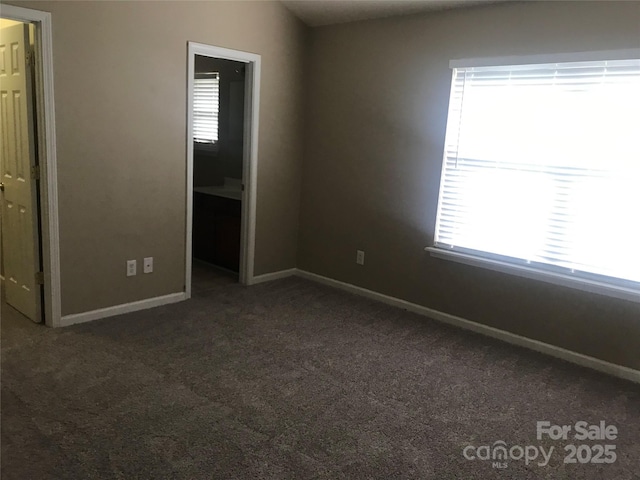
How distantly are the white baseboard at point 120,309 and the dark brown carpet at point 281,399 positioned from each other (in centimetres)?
10

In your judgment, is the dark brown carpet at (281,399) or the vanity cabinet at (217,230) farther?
the vanity cabinet at (217,230)

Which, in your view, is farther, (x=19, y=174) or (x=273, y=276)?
(x=273, y=276)

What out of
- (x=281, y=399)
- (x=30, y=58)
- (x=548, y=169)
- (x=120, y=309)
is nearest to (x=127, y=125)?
(x=30, y=58)

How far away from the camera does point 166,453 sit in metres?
2.42

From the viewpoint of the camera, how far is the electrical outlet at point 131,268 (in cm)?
407

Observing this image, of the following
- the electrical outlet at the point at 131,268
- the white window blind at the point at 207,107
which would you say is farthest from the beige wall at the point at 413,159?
the electrical outlet at the point at 131,268

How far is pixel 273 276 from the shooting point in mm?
5238

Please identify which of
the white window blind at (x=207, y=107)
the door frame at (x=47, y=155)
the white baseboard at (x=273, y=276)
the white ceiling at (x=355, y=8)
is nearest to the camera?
the door frame at (x=47, y=155)

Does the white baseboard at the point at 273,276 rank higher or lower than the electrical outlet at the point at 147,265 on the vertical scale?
lower

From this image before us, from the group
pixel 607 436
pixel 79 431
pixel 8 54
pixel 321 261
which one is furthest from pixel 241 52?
pixel 607 436

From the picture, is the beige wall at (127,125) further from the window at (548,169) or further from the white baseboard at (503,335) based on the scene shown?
the window at (548,169)

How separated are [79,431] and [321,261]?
301 centimetres

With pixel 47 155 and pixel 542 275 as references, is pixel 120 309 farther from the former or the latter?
pixel 542 275

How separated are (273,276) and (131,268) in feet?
5.00
